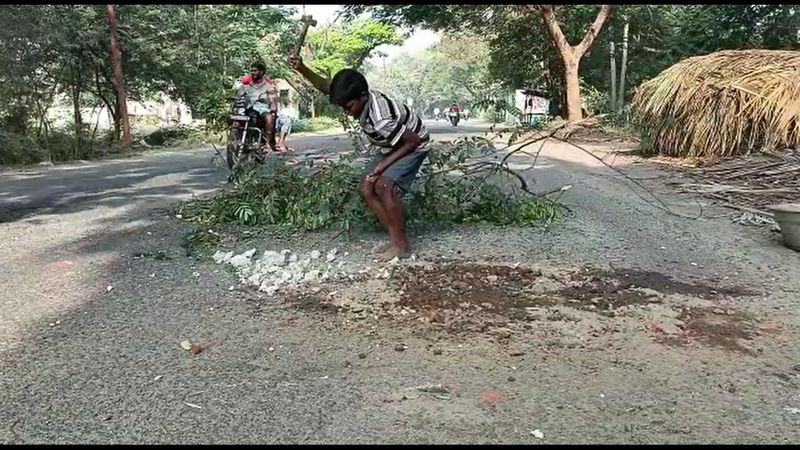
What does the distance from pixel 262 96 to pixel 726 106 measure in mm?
7027

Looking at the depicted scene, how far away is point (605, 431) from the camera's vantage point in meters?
2.49

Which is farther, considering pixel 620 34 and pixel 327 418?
pixel 620 34

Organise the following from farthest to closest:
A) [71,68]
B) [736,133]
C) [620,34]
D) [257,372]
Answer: [620,34] → [71,68] → [736,133] → [257,372]

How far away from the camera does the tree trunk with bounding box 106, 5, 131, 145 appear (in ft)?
60.1

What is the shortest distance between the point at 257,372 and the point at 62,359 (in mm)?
957

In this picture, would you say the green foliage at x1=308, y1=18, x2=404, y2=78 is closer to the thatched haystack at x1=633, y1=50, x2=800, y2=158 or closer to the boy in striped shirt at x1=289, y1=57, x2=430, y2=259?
the thatched haystack at x1=633, y1=50, x2=800, y2=158

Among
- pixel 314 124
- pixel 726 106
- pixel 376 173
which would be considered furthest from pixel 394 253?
pixel 314 124

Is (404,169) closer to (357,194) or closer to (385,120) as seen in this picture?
(385,120)

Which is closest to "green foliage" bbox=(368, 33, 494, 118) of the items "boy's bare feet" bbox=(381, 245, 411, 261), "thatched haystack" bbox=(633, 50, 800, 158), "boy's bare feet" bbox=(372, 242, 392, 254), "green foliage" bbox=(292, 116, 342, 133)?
"green foliage" bbox=(292, 116, 342, 133)

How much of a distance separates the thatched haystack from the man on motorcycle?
6.03 meters

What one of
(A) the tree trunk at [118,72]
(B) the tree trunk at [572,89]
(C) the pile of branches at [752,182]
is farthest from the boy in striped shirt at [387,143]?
(B) the tree trunk at [572,89]

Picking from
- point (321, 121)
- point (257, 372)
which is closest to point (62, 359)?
point (257, 372)

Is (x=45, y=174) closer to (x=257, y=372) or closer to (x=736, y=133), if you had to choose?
(x=257, y=372)

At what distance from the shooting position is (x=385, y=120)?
4.63m
